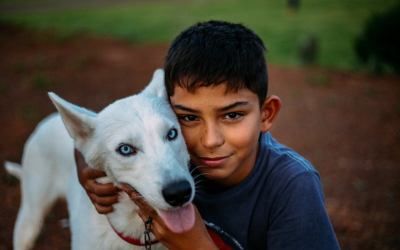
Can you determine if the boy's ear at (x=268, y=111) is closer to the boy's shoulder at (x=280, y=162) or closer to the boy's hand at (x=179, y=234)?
the boy's shoulder at (x=280, y=162)

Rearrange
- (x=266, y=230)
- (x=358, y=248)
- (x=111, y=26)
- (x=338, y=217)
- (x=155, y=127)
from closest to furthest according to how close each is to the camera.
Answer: (x=155, y=127) < (x=266, y=230) < (x=358, y=248) < (x=338, y=217) < (x=111, y=26)

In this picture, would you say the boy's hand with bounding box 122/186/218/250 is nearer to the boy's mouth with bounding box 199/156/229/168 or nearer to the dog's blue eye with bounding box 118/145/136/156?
the dog's blue eye with bounding box 118/145/136/156

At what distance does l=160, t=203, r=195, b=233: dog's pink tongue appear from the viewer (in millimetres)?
2137

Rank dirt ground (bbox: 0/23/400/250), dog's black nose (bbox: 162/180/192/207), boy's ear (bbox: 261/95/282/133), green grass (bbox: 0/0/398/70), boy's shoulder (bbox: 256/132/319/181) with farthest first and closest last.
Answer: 1. green grass (bbox: 0/0/398/70)
2. dirt ground (bbox: 0/23/400/250)
3. boy's ear (bbox: 261/95/282/133)
4. boy's shoulder (bbox: 256/132/319/181)
5. dog's black nose (bbox: 162/180/192/207)

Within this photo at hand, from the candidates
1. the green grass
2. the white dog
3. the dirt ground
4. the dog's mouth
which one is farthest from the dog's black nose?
the green grass

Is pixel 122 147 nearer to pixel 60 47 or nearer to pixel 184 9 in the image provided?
pixel 60 47

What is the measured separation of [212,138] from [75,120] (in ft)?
3.45

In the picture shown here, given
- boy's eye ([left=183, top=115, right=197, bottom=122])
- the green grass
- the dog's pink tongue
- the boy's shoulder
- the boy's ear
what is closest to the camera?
the dog's pink tongue

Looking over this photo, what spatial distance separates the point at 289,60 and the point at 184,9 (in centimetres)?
1156

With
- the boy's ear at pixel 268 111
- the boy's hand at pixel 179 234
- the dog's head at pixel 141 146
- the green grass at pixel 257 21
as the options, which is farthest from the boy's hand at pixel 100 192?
the green grass at pixel 257 21

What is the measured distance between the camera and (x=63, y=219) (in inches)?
202

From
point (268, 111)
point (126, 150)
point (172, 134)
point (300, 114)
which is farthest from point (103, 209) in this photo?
point (300, 114)

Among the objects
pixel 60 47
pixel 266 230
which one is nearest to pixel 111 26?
pixel 60 47

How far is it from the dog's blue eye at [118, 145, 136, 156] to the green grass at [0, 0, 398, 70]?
404 inches
